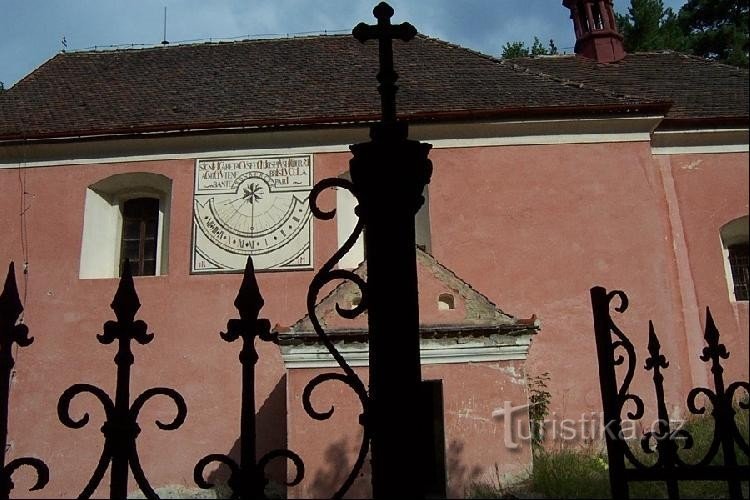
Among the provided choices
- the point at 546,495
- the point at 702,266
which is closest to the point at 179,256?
the point at 546,495

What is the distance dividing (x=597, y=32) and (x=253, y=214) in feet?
28.4

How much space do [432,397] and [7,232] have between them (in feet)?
23.9

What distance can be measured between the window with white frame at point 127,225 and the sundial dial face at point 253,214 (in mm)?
716

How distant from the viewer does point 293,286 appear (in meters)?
10.2

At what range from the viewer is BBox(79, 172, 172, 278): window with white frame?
1081 cm

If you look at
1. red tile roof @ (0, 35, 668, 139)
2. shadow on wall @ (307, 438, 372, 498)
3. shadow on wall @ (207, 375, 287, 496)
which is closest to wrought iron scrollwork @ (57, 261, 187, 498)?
shadow on wall @ (307, 438, 372, 498)

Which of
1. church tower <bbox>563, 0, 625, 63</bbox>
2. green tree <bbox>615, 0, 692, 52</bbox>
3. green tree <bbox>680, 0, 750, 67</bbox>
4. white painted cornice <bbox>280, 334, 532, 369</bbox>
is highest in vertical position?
church tower <bbox>563, 0, 625, 63</bbox>

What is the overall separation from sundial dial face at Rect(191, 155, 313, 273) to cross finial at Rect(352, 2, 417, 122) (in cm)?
822

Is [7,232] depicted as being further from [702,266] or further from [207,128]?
[702,266]

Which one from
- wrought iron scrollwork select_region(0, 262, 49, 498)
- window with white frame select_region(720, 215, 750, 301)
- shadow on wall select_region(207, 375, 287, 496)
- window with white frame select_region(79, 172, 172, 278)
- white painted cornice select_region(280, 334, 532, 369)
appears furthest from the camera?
window with white frame select_region(79, 172, 172, 278)

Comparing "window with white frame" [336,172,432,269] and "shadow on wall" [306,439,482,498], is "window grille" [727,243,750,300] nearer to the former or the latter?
"shadow on wall" [306,439,482,498]

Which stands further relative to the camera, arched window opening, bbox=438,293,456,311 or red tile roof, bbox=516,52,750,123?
arched window opening, bbox=438,293,456,311

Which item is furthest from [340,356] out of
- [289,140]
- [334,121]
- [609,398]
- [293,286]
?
[289,140]

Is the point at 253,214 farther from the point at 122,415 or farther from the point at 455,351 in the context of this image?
the point at 122,415
